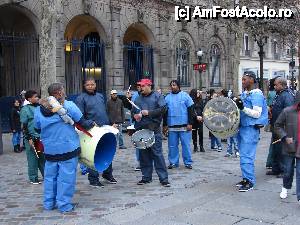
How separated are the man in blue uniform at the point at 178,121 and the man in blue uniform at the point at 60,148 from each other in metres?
3.22

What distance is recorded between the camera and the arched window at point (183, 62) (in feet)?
83.4

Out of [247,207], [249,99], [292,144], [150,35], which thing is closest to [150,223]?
[247,207]

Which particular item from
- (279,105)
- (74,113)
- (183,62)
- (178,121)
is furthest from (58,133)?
(183,62)

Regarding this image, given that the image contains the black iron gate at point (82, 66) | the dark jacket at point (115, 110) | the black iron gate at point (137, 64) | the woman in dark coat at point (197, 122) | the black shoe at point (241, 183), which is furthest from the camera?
the black iron gate at point (137, 64)

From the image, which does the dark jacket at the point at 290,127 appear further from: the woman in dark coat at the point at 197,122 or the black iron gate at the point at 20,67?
the black iron gate at the point at 20,67

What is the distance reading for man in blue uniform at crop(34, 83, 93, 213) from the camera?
597 centimetres

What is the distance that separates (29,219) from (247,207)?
292 cm

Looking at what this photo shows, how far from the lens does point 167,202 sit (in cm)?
642

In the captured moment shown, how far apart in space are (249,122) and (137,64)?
52.6ft

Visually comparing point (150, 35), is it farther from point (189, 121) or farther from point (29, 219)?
point (29, 219)

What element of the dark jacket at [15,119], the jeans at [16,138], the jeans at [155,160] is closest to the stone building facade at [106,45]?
the dark jacket at [15,119]

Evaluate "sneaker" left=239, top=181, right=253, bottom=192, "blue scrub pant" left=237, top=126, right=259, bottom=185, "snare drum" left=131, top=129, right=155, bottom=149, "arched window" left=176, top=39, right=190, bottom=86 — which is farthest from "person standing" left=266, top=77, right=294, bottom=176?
"arched window" left=176, top=39, right=190, bottom=86

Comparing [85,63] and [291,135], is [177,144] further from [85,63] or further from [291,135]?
[85,63]

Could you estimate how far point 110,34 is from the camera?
20969mm
